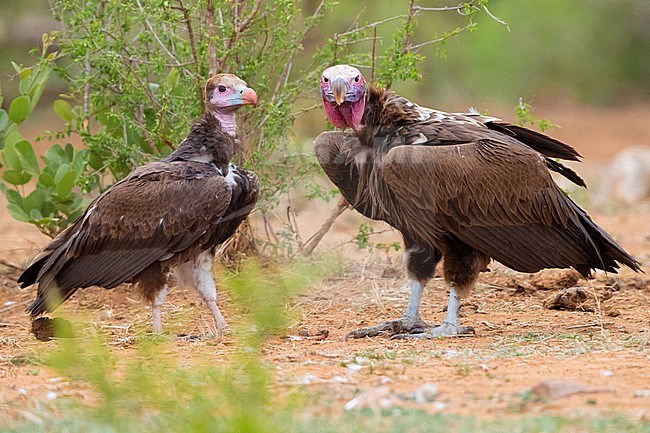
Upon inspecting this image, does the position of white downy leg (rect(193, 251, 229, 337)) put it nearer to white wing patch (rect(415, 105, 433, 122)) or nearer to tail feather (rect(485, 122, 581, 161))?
white wing patch (rect(415, 105, 433, 122))

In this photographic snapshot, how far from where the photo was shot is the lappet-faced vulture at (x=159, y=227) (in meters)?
5.80

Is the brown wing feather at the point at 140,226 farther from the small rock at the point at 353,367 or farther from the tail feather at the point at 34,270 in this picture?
the small rock at the point at 353,367

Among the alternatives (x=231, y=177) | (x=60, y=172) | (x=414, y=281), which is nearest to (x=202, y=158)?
(x=231, y=177)

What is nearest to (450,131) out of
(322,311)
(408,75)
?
(408,75)

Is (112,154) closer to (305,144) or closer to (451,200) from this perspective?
(305,144)

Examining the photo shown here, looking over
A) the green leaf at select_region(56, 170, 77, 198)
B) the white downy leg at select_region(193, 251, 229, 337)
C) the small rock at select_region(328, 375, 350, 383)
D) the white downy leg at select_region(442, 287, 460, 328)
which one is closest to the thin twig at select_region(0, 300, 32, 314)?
the green leaf at select_region(56, 170, 77, 198)

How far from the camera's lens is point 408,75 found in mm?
6832

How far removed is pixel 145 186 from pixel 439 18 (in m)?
10.9

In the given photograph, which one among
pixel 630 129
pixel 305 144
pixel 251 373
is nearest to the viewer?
pixel 251 373

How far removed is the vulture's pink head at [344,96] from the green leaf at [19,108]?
232cm

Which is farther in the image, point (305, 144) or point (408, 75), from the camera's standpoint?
point (305, 144)

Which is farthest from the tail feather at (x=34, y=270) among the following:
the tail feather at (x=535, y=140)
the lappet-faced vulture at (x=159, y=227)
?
the tail feather at (x=535, y=140)

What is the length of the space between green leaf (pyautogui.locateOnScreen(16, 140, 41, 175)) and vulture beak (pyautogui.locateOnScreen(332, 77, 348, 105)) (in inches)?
101

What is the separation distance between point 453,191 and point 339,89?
2.79ft
